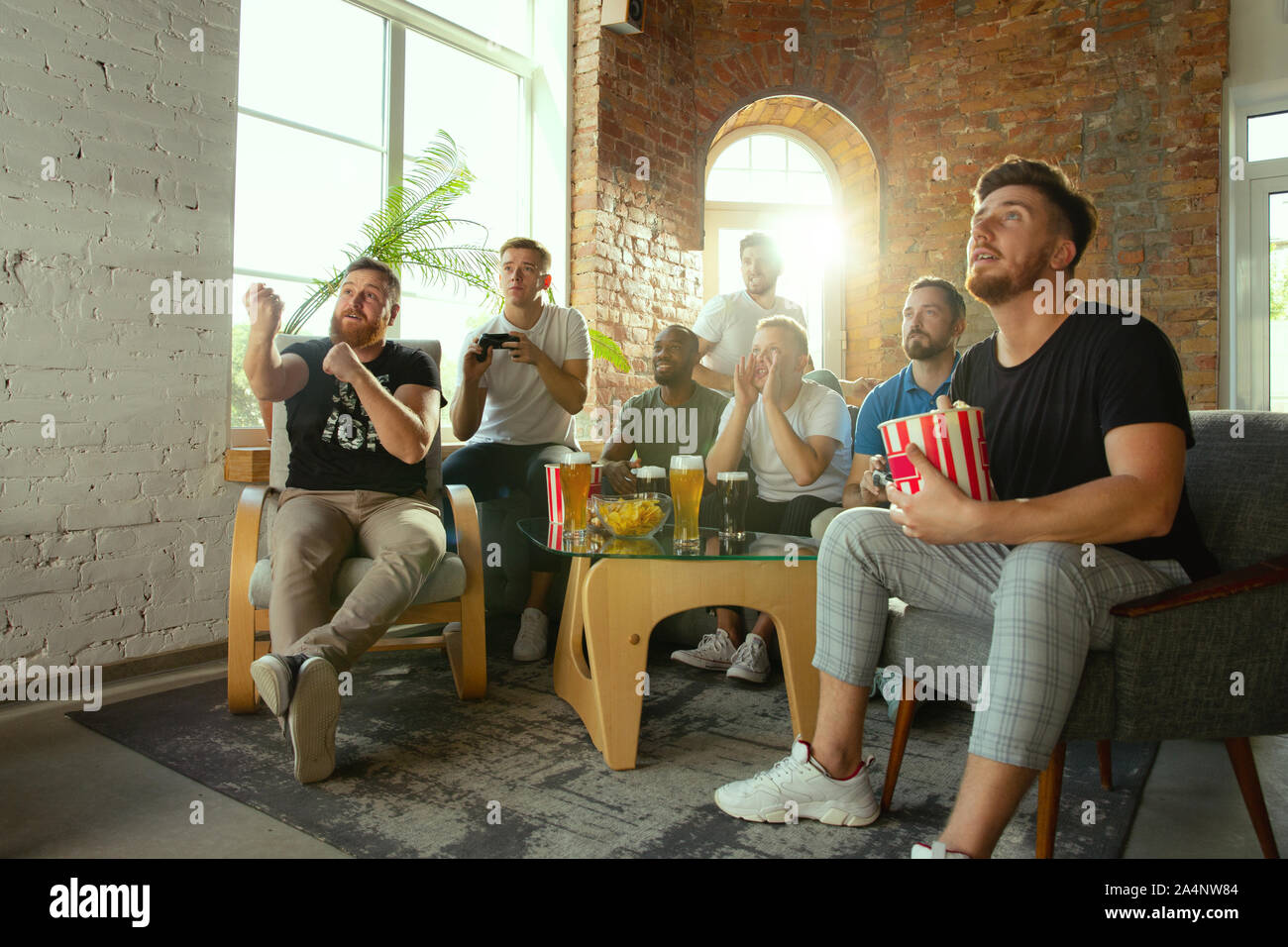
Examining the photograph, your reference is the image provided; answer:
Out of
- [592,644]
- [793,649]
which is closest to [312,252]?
[592,644]

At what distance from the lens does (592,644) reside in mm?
1877

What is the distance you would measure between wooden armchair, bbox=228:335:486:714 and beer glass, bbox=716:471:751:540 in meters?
0.68

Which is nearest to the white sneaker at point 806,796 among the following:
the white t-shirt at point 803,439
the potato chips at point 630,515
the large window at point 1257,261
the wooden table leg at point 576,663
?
the wooden table leg at point 576,663

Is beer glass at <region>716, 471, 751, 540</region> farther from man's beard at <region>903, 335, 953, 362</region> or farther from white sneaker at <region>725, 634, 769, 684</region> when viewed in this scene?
man's beard at <region>903, 335, 953, 362</region>

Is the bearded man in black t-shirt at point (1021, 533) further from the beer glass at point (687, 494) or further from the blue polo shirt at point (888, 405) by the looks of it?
the blue polo shirt at point (888, 405)

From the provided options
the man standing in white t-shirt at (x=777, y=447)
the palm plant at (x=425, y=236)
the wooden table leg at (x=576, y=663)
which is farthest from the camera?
the palm plant at (x=425, y=236)

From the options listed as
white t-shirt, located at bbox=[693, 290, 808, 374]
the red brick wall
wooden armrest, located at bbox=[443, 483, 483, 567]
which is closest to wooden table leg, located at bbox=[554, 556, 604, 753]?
wooden armrest, located at bbox=[443, 483, 483, 567]

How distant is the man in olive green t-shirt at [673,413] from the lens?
10.0 feet

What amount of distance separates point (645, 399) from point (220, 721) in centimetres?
167

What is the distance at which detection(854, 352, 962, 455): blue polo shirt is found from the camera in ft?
7.79

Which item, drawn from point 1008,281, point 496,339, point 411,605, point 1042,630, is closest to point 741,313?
point 496,339

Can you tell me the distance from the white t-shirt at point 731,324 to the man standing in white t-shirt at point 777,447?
1.04 m
